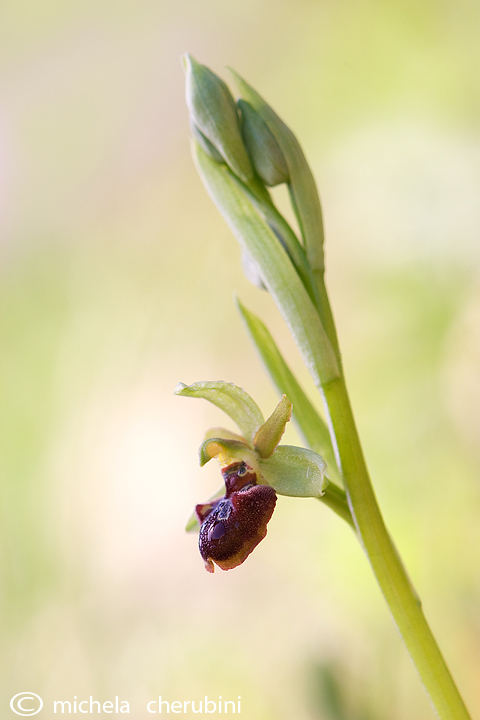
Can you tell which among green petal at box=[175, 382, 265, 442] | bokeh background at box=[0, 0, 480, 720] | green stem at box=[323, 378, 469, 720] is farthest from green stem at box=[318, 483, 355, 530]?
bokeh background at box=[0, 0, 480, 720]

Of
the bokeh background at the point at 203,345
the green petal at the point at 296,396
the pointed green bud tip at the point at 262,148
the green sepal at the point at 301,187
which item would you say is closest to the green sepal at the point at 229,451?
the green petal at the point at 296,396

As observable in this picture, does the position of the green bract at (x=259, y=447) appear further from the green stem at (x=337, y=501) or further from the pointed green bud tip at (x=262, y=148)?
the pointed green bud tip at (x=262, y=148)

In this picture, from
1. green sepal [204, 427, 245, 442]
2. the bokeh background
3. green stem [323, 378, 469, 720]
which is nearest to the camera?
green stem [323, 378, 469, 720]

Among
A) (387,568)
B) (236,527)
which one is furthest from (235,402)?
(387,568)

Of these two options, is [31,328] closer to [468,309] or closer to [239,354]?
[239,354]

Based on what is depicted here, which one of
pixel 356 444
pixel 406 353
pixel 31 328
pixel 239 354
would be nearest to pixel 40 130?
pixel 31 328

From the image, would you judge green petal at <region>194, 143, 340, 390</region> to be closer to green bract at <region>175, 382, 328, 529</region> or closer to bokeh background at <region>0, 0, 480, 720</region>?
green bract at <region>175, 382, 328, 529</region>
